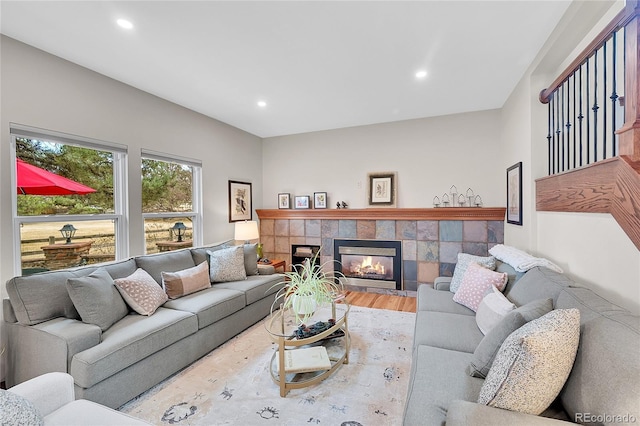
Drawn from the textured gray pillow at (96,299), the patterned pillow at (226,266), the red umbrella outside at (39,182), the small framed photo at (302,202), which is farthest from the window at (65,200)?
the small framed photo at (302,202)

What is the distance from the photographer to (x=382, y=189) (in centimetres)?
452

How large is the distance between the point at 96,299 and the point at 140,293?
337 millimetres

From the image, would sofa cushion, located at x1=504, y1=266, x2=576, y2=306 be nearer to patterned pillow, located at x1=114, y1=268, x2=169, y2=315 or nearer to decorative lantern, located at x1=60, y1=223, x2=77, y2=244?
patterned pillow, located at x1=114, y1=268, x2=169, y2=315

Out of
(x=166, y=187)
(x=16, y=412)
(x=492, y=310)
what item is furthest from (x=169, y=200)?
(x=492, y=310)

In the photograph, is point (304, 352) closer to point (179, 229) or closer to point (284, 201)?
point (179, 229)

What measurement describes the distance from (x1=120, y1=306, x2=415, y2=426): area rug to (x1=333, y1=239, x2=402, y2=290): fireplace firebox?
172 cm

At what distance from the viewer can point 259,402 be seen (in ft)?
6.23

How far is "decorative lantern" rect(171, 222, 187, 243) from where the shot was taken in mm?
3697

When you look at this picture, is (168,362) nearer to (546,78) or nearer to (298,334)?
(298,334)

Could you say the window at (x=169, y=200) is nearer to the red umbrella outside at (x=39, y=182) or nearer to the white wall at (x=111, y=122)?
the white wall at (x=111, y=122)

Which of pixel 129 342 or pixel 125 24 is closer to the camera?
pixel 129 342

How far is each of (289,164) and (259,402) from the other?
154 inches

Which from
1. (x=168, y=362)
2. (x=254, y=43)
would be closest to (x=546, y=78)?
(x=254, y=43)

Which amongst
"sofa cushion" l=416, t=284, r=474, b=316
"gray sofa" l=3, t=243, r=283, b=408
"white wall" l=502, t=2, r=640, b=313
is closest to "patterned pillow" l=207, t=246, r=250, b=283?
"gray sofa" l=3, t=243, r=283, b=408
